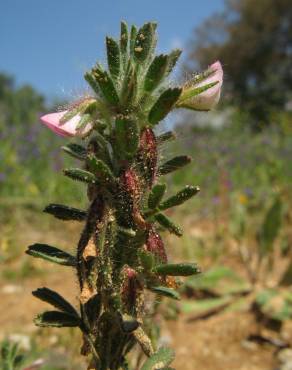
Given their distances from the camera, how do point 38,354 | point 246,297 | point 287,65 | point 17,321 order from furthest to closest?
point 287,65, point 246,297, point 17,321, point 38,354

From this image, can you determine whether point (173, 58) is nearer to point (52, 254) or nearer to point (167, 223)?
point (167, 223)

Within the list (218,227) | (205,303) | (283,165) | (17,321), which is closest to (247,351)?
(205,303)

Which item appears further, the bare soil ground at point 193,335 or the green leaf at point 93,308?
the bare soil ground at point 193,335

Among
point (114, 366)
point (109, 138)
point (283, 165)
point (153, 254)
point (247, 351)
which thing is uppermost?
point (283, 165)

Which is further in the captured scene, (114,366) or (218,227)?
(218,227)

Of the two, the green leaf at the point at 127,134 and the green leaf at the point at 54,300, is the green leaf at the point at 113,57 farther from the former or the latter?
the green leaf at the point at 54,300

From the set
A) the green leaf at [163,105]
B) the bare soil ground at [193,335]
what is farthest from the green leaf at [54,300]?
the bare soil ground at [193,335]

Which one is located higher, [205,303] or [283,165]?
[283,165]

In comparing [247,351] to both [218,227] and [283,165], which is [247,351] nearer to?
[218,227]
